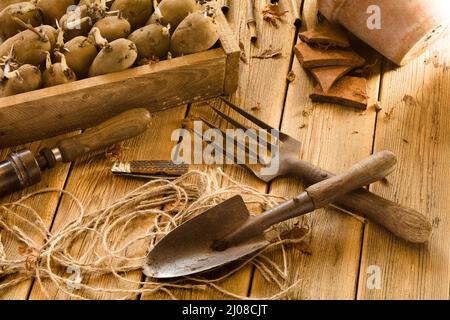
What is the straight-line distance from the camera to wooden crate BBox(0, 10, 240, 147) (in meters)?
1.70

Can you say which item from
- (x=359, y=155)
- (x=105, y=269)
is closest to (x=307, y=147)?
(x=359, y=155)

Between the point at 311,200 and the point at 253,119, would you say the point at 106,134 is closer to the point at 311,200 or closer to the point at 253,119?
the point at 253,119

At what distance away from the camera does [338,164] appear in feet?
5.82

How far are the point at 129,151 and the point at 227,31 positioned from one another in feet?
1.41

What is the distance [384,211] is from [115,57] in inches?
30.3

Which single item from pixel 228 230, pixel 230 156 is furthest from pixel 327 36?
pixel 228 230

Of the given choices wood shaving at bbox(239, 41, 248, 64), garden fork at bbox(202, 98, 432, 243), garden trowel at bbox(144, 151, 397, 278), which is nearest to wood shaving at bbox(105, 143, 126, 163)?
garden fork at bbox(202, 98, 432, 243)

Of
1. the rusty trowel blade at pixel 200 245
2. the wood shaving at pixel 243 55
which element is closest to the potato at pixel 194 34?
the wood shaving at pixel 243 55

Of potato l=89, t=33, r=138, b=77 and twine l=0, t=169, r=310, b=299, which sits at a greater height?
potato l=89, t=33, r=138, b=77

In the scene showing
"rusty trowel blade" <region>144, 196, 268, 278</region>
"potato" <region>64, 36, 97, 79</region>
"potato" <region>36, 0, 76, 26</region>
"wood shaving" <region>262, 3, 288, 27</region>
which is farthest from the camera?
"wood shaving" <region>262, 3, 288, 27</region>

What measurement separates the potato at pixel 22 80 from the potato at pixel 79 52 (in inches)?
3.7

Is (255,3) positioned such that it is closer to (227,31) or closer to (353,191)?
(227,31)

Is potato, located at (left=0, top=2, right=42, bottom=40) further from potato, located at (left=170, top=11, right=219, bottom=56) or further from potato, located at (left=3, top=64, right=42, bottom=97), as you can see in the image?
potato, located at (left=170, top=11, right=219, bottom=56)

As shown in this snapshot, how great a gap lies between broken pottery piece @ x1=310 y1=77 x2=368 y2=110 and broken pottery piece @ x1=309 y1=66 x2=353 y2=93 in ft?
0.05
